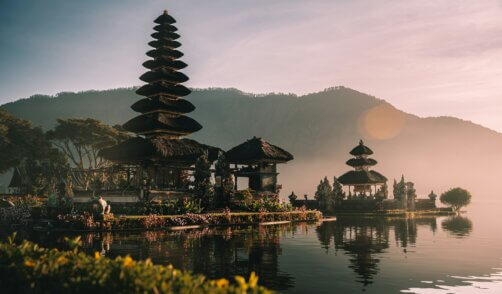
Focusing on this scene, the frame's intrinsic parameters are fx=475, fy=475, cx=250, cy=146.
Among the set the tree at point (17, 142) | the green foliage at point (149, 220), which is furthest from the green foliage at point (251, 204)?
the tree at point (17, 142)

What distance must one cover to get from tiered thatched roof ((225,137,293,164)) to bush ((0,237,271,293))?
3626 centimetres

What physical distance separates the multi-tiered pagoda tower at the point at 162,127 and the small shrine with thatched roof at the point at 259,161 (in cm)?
296

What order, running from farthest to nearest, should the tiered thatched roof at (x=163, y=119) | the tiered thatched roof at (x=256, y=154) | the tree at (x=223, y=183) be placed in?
the tiered thatched roof at (x=256, y=154) → the tiered thatched roof at (x=163, y=119) → the tree at (x=223, y=183)

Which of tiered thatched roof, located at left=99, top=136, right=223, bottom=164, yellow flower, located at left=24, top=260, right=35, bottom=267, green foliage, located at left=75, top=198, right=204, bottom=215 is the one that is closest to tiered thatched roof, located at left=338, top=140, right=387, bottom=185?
tiered thatched roof, located at left=99, top=136, right=223, bottom=164

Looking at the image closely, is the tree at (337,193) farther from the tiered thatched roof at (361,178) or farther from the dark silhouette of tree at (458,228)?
the dark silhouette of tree at (458,228)

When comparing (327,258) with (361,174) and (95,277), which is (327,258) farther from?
(361,174)

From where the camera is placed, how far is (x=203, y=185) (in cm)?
3662

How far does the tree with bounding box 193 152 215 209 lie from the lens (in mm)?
36375

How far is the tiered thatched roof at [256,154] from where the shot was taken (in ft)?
148

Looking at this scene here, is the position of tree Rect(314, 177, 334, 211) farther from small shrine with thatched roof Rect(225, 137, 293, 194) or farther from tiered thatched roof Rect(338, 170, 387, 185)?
small shrine with thatched roof Rect(225, 137, 293, 194)

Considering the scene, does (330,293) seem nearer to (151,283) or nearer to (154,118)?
(151,283)

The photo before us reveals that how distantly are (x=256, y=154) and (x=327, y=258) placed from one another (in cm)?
2780

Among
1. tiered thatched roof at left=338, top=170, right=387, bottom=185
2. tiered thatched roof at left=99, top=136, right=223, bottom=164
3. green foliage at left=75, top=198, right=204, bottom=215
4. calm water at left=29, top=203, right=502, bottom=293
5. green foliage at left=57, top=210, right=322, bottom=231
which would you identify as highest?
tiered thatched roof at left=99, top=136, right=223, bottom=164

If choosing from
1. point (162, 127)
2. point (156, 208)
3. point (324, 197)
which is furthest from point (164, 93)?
point (324, 197)
